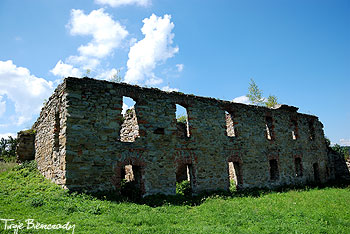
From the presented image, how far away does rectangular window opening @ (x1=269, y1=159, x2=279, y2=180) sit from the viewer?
1419 cm

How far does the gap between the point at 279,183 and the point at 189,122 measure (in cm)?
725

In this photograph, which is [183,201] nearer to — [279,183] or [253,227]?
[253,227]

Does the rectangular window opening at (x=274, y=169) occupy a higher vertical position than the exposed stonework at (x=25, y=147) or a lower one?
lower

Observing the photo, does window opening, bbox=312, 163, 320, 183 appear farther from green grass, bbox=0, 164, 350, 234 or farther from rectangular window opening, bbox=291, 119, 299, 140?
green grass, bbox=0, 164, 350, 234

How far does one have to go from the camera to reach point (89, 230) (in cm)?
529

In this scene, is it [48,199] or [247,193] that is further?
[247,193]

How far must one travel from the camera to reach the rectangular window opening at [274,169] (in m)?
14.2

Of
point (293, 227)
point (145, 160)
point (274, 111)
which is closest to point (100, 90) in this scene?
point (145, 160)

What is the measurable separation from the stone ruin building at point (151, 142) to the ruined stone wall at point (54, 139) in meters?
0.03

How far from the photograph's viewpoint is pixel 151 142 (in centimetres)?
958

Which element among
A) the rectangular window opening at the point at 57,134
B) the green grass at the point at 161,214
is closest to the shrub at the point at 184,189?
the green grass at the point at 161,214

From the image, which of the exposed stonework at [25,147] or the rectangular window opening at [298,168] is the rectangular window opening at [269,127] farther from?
the exposed stonework at [25,147]

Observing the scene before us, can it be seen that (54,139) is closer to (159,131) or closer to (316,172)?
(159,131)

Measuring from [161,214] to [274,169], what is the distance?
952cm
